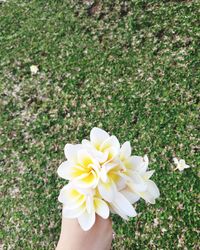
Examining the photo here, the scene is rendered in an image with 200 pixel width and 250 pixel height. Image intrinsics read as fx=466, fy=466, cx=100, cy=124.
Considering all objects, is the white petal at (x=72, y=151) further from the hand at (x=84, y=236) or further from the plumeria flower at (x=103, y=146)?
the hand at (x=84, y=236)

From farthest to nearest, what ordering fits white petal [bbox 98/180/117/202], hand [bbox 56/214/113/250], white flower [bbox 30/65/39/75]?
white flower [bbox 30/65/39/75] < hand [bbox 56/214/113/250] < white petal [bbox 98/180/117/202]

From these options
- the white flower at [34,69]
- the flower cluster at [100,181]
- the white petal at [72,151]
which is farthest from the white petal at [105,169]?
the white flower at [34,69]

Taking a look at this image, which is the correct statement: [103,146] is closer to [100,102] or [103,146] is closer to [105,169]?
[105,169]

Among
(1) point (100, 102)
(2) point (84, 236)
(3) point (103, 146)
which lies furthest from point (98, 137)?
(1) point (100, 102)

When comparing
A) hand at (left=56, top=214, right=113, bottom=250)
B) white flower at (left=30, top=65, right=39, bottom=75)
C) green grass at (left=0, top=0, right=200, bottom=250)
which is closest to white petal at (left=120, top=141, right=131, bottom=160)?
hand at (left=56, top=214, right=113, bottom=250)

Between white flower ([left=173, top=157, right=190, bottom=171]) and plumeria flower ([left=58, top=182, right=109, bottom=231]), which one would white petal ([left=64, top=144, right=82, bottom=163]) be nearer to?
plumeria flower ([left=58, top=182, right=109, bottom=231])

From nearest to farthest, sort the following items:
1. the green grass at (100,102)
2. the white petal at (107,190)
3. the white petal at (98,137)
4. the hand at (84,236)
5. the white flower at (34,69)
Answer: the white petal at (107,190)
the white petal at (98,137)
the hand at (84,236)
the green grass at (100,102)
the white flower at (34,69)
